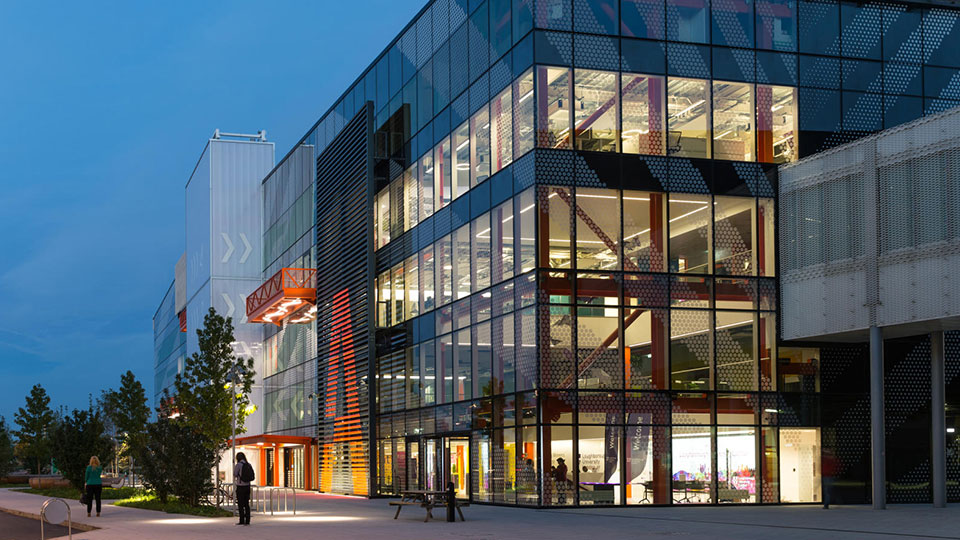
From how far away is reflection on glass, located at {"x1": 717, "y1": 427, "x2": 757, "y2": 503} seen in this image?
30.8m

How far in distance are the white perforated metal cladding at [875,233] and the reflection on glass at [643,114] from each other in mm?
3977

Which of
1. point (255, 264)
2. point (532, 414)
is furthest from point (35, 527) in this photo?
point (255, 264)

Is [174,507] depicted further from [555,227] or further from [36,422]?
[36,422]

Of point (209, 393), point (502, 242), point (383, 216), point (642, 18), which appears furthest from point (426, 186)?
point (642, 18)

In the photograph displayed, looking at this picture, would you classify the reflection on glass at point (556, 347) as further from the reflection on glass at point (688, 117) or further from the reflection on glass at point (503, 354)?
the reflection on glass at point (688, 117)

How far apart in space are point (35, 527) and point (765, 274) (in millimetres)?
20808

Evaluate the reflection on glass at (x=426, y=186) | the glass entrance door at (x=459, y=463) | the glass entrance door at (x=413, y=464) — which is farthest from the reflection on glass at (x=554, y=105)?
the glass entrance door at (x=413, y=464)

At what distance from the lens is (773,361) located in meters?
31.8

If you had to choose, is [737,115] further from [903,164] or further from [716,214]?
[903,164]

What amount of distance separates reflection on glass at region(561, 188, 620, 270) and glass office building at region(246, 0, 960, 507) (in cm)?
6

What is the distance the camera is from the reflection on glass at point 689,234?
1234 inches

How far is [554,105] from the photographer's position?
30844 mm

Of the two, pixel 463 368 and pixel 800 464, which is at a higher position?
pixel 463 368

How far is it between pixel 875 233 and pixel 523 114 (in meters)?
10.1
